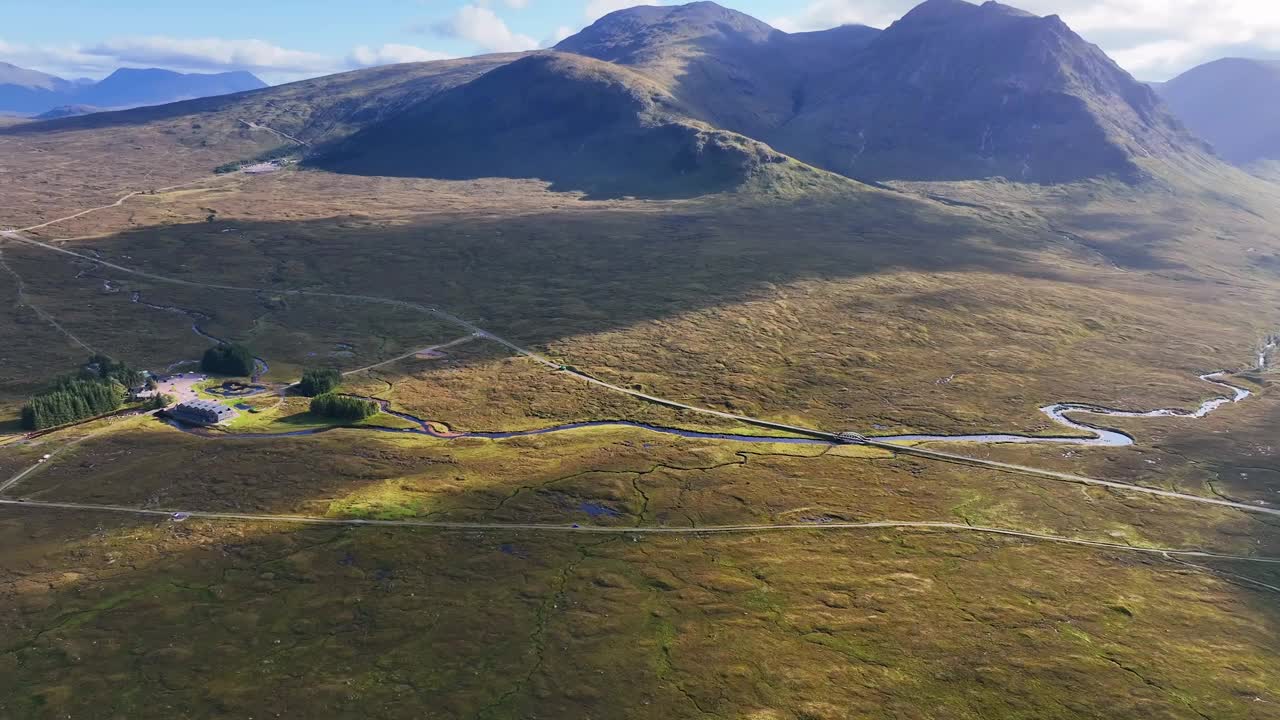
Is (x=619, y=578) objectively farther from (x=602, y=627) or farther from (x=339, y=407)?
(x=339, y=407)

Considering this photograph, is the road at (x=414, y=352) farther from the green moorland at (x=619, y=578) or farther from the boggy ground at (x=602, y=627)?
the boggy ground at (x=602, y=627)

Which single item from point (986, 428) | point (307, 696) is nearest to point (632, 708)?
point (307, 696)

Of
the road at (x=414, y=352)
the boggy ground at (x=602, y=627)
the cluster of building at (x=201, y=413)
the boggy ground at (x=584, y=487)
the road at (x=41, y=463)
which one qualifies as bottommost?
the boggy ground at (x=602, y=627)

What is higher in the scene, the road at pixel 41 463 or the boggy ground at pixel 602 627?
the road at pixel 41 463

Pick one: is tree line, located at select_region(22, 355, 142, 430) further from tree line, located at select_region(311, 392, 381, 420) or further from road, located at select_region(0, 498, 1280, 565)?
tree line, located at select_region(311, 392, 381, 420)

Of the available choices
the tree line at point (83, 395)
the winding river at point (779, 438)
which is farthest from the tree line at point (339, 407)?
the tree line at point (83, 395)

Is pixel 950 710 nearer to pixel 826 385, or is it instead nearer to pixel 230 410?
pixel 826 385

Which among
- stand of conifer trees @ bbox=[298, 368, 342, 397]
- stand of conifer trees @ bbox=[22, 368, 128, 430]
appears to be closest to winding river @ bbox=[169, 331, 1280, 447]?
stand of conifer trees @ bbox=[298, 368, 342, 397]

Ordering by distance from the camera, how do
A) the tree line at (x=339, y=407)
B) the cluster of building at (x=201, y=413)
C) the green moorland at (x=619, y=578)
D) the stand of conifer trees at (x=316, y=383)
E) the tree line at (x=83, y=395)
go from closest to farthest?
1. the green moorland at (x=619, y=578)
2. the tree line at (x=83, y=395)
3. the cluster of building at (x=201, y=413)
4. the tree line at (x=339, y=407)
5. the stand of conifer trees at (x=316, y=383)
